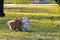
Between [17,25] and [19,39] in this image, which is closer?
[19,39]

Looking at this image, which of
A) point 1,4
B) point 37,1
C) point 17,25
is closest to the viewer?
point 17,25

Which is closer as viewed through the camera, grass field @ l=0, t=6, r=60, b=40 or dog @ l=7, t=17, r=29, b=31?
grass field @ l=0, t=6, r=60, b=40

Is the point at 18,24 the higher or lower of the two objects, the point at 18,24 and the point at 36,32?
the higher

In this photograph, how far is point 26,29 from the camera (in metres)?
14.3

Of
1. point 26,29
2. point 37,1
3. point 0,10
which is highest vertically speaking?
point 26,29

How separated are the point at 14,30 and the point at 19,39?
2.92 m

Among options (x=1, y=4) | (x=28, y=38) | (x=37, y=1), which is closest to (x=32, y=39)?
(x=28, y=38)

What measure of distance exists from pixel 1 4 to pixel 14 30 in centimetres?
1083

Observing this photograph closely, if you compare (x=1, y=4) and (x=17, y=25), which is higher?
(x=17, y=25)

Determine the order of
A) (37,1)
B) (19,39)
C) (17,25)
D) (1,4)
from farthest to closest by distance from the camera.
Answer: (37,1) < (1,4) < (17,25) < (19,39)

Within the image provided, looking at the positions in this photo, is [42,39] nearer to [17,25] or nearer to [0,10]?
[17,25]

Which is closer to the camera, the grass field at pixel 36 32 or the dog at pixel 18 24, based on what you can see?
the grass field at pixel 36 32

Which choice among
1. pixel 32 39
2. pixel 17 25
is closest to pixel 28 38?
pixel 32 39

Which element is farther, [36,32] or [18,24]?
[18,24]
